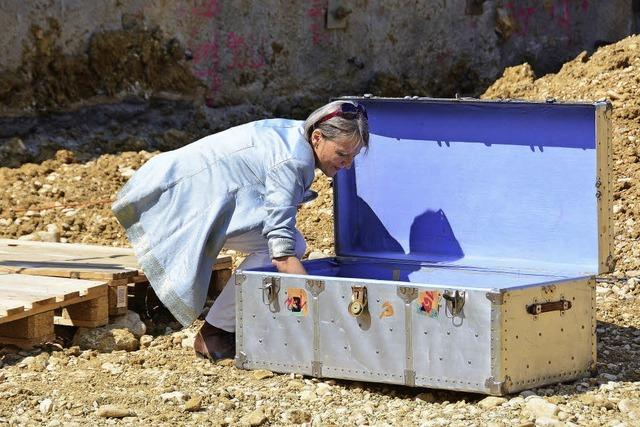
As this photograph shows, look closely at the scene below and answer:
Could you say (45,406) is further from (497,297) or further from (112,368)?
(497,297)

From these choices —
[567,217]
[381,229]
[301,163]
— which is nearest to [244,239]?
[301,163]

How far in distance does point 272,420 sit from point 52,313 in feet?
5.27

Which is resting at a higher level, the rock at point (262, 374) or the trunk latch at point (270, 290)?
the trunk latch at point (270, 290)

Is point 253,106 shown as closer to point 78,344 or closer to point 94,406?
point 78,344

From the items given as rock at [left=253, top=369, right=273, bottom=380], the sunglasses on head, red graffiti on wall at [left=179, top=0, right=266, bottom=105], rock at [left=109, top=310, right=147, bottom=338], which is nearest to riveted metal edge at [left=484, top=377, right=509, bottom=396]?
rock at [left=253, top=369, right=273, bottom=380]

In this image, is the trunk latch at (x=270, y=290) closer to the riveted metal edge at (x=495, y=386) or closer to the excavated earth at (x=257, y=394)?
the excavated earth at (x=257, y=394)

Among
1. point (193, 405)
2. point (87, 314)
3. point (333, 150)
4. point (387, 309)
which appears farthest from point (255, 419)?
point (87, 314)

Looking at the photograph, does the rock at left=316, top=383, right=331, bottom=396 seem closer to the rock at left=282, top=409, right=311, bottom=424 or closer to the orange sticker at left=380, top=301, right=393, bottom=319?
the rock at left=282, top=409, right=311, bottom=424

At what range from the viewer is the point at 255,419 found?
580 centimetres

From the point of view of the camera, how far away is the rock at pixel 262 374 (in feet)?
21.0

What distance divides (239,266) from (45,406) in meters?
1.26

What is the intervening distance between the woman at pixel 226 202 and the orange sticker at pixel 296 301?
0.17 metres

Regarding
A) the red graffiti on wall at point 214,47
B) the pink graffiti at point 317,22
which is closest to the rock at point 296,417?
the red graffiti on wall at point 214,47

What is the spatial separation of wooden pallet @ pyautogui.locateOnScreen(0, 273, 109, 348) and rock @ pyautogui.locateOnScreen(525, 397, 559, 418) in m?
2.35
